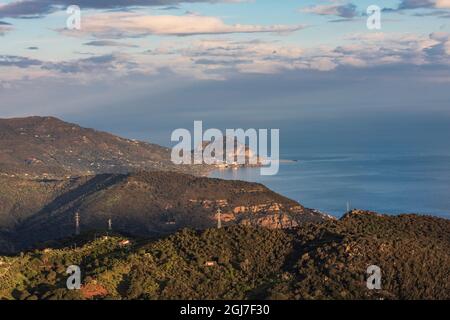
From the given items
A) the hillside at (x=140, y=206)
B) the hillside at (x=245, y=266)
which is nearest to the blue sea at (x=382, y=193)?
the hillside at (x=140, y=206)

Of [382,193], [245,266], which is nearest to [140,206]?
[382,193]

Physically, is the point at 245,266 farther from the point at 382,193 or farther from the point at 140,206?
the point at 382,193

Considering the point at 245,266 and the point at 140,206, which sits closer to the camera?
the point at 245,266

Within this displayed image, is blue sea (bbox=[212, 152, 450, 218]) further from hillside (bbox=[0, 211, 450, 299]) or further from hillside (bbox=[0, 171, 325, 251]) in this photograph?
hillside (bbox=[0, 211, 450, 299])

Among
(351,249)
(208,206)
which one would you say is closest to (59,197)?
(208,206)

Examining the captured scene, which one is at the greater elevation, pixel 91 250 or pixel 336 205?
pixel 91 250

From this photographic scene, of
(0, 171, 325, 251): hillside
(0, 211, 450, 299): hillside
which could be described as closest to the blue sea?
(0, 171, 325, 251): hillside
